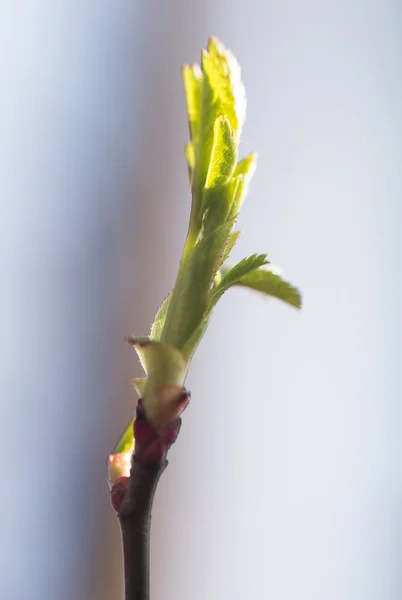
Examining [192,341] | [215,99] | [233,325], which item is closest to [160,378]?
[192,341]

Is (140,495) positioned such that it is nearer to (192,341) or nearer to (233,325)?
(192,341)

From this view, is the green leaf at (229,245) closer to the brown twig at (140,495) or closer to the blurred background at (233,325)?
the brown twig at (140,495)

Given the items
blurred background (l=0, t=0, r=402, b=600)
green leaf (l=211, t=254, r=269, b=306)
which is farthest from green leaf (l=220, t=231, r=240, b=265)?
blurred background (l=0, t=0, r=402, b=600)

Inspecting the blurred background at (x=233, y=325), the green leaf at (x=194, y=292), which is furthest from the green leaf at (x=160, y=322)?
the blurred background at (x=233, y=325)

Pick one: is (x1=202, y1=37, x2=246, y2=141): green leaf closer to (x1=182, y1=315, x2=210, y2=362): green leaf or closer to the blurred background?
(x1=182, y1=315, x2=210, y2=362): green leaf

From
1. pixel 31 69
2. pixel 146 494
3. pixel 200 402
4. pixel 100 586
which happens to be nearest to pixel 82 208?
pixel 31 69

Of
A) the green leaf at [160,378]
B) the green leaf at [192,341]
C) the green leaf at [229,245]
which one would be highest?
the green leaf at [229,245]
